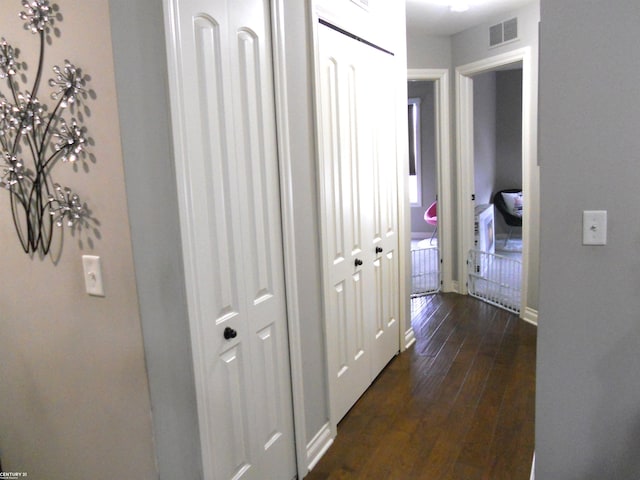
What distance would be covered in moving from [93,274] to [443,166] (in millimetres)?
4017

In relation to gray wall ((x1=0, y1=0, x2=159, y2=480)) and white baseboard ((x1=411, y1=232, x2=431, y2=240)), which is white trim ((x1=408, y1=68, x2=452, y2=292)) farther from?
gray wall ((x1=0, y1=0, x2=159, y2=480))

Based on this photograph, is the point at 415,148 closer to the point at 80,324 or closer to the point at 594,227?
the point at 594,227

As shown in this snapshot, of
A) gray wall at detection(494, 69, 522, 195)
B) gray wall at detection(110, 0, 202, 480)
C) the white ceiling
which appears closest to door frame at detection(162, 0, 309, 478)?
gray wall at detection(110, 0, 202, 480)

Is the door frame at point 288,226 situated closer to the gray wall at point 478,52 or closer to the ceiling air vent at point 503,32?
the gray wall at point 478,52

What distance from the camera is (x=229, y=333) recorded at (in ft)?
5.75

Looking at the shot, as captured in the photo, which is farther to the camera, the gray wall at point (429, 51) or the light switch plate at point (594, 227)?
the gray wall at point (429, 51)

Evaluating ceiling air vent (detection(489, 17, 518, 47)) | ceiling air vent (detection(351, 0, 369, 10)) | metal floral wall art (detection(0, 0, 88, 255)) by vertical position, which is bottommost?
metal floral wall art (detection(0, 0, 88, 255))

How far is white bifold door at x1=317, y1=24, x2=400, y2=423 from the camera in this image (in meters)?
2.50

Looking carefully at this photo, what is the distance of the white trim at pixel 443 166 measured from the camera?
4840 mm

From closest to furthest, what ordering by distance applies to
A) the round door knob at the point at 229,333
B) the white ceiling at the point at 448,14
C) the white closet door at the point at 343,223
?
the round door knob at the point at 229,333 < the white closet door at the point at 343,223 < the white ceiling at the point at 448,14

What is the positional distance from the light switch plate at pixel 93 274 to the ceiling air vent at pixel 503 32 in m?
3.84

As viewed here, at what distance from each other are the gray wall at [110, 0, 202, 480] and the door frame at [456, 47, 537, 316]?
11.0ft

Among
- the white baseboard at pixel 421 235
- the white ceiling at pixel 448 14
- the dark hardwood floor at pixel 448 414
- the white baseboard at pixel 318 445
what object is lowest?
the dark hardwood floor at pixel 448 414

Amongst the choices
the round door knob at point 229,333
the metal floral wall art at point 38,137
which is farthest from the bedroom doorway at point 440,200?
the metal floral wall art at point 38,137
